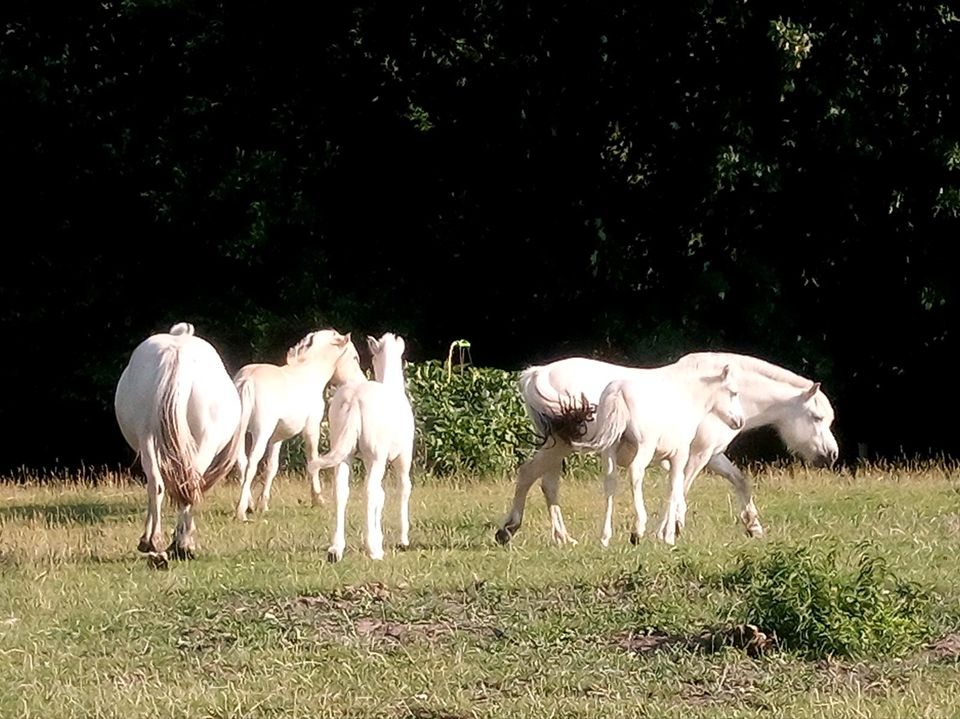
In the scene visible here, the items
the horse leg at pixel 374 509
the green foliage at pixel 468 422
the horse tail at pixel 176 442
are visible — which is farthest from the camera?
the green foliage at pixel 468 422

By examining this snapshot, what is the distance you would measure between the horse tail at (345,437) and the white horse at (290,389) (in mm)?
2742

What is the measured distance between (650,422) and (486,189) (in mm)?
12152

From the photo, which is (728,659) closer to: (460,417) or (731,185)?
(460,417)

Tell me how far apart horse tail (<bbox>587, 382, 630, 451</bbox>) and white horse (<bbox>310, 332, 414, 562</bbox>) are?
1261mm

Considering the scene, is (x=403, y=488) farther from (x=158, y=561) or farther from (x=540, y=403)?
(x=158, y=561)

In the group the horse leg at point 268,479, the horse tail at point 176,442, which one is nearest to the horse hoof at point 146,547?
the horse tail at point 176,442

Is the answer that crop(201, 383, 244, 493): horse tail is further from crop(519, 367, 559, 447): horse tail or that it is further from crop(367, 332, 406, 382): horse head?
crop(519, 367, 559, 447): horse tail

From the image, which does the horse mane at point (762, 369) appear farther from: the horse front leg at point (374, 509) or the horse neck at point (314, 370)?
the horse front leg at point (374, 509)

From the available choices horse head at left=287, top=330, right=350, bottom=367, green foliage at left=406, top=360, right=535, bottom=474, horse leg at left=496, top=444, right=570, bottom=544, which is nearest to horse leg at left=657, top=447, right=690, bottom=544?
horse leg at left=496, top=444, right=570, bottom=544

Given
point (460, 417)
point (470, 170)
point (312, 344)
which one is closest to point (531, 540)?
point (312, 344)

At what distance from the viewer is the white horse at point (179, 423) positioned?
10609 millimetres

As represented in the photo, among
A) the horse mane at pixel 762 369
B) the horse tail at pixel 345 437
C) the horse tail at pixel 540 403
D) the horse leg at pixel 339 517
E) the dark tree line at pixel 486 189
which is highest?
the dark tree line at pixel 486 189

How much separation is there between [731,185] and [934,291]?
2865 millimetres

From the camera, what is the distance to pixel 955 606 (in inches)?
331
